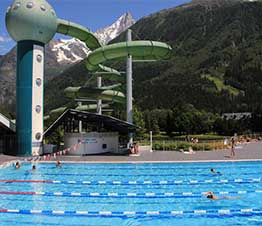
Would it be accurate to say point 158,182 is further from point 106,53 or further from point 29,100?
point 106,53

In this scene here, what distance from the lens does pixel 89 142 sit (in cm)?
3070

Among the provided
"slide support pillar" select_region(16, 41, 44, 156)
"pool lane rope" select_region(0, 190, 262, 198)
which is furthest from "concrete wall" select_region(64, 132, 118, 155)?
"pool lane rope" select_region(0, 190, 262, 198)

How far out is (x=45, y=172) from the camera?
21.3 m

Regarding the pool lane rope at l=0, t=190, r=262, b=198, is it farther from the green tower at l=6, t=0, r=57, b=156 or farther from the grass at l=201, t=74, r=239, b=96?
the grass at l=201, t=74, r=239, b=96

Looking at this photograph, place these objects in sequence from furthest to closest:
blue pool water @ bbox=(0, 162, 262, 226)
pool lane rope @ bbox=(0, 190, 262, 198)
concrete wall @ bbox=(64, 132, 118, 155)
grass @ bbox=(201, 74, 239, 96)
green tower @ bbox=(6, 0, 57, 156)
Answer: grass @ bbox=(201, 74, 239, 96) < concrete wall @ bbox=(64, 132, 118, 155) < green tower @ bbox=(6, 0, 57, 156) < pool lane rope @ bbox=(0, 190, 262, 198) < blue pool water @ bbox=(0, 162, 262, 226)

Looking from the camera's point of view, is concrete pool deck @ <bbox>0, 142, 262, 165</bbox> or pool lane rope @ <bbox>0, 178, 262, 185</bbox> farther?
concrete pool deck @ <bbox>0, 142, 262, 165</bbox>

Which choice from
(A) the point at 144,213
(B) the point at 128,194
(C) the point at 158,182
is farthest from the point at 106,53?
(A) the point at 144,213

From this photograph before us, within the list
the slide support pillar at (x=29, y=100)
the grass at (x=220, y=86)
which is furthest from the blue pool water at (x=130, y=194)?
the grass at (x=220, y=86)

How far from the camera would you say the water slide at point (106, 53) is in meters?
31.3

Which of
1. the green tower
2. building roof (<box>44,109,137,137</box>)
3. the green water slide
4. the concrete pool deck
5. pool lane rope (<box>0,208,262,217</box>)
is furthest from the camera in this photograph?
the green water slide

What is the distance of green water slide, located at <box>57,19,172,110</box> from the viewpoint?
31.3 metres

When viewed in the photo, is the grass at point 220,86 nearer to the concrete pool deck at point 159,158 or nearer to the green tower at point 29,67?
the concrete pool deck at point 159,158

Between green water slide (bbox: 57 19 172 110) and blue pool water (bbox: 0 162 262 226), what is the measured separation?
1215 cm

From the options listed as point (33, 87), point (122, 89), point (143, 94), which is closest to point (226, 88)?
point (143, 94)
